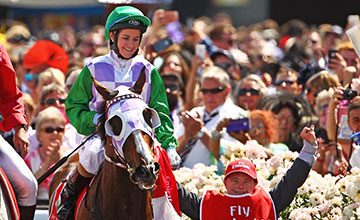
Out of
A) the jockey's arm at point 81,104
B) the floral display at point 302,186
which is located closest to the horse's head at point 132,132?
the jockey's arm at point 81,104

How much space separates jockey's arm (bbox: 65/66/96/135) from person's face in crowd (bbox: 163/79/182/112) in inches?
140

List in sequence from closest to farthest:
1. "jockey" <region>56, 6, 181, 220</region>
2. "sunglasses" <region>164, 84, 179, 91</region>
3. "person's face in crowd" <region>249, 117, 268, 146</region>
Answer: "jockey" <region>56, 6, 181, 220</region>, "person's face in crowd" <region>249, 117, 268, 146</region>, "sunglasses" <region>164, 84, 179, 91</region>

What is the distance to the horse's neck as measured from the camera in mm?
6086

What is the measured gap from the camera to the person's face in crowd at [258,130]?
973cm

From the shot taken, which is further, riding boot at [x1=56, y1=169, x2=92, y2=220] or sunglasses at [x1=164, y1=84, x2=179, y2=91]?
sunglasses at [x1=164, y1=84, x2=179, y2=91]

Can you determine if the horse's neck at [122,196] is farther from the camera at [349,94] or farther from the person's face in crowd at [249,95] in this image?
the person's face in crowd at [249,95]

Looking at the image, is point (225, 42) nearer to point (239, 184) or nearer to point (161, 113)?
point (239, 184)

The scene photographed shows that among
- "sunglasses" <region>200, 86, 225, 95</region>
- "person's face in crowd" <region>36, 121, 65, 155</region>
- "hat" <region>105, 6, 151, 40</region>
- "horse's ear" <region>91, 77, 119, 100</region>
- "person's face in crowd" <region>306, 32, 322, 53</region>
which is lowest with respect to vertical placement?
"person's face in crowd" <region>306, 32, 322, 53</region>

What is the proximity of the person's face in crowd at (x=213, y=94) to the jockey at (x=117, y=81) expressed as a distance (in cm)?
324

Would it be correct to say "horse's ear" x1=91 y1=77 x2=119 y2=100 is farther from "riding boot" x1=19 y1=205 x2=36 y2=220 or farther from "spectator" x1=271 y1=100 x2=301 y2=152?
"spectator" x1=271 y1=100 x2=301 y2=152

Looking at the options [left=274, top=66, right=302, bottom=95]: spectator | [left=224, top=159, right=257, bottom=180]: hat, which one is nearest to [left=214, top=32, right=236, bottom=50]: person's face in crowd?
[left=274, top=66, right=302, bottom=95]: spectator

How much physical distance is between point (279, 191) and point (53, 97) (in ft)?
15.0

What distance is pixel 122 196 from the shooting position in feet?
20.1

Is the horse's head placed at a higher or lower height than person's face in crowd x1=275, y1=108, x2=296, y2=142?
higher
